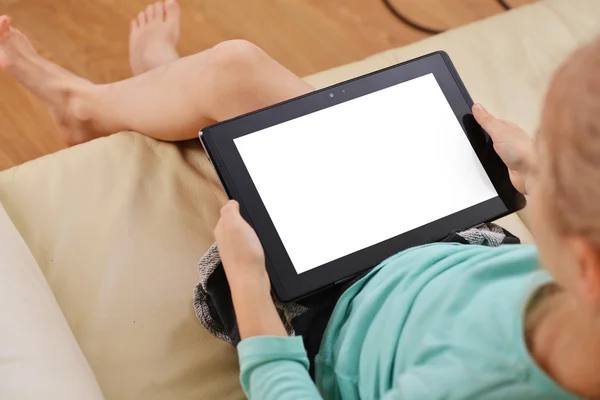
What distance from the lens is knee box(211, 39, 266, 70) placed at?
762mm

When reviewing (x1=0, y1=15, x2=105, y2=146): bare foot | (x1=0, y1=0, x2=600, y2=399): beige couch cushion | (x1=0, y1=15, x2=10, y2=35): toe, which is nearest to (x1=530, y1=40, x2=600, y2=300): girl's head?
(x1=0, y1=0, x2=600, y2=399): beige couch cushion

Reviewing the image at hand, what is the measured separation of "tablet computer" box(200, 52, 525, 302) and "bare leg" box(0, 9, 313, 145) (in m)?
0.14

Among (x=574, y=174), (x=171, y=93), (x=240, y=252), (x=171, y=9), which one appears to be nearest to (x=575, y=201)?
(x=574, y=174)

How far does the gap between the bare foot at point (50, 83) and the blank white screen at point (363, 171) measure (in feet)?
1.43

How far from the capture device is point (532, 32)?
0.98 meters

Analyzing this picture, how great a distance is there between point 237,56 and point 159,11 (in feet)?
1.51

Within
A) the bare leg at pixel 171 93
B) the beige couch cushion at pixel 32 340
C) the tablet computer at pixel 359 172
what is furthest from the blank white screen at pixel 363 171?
the beige couch cushion at pixel 32 340

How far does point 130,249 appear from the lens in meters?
0.69

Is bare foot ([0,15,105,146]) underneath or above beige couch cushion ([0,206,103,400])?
above

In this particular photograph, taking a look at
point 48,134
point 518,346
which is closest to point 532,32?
point 518,346

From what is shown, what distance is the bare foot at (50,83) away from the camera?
94 centimetres

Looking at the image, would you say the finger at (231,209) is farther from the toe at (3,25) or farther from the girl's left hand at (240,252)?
the toe at (3,25)

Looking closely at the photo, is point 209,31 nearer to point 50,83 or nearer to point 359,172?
point 50,83

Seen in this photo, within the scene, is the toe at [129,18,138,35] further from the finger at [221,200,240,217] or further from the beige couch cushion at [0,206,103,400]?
the finger at [221,200,240,217]
